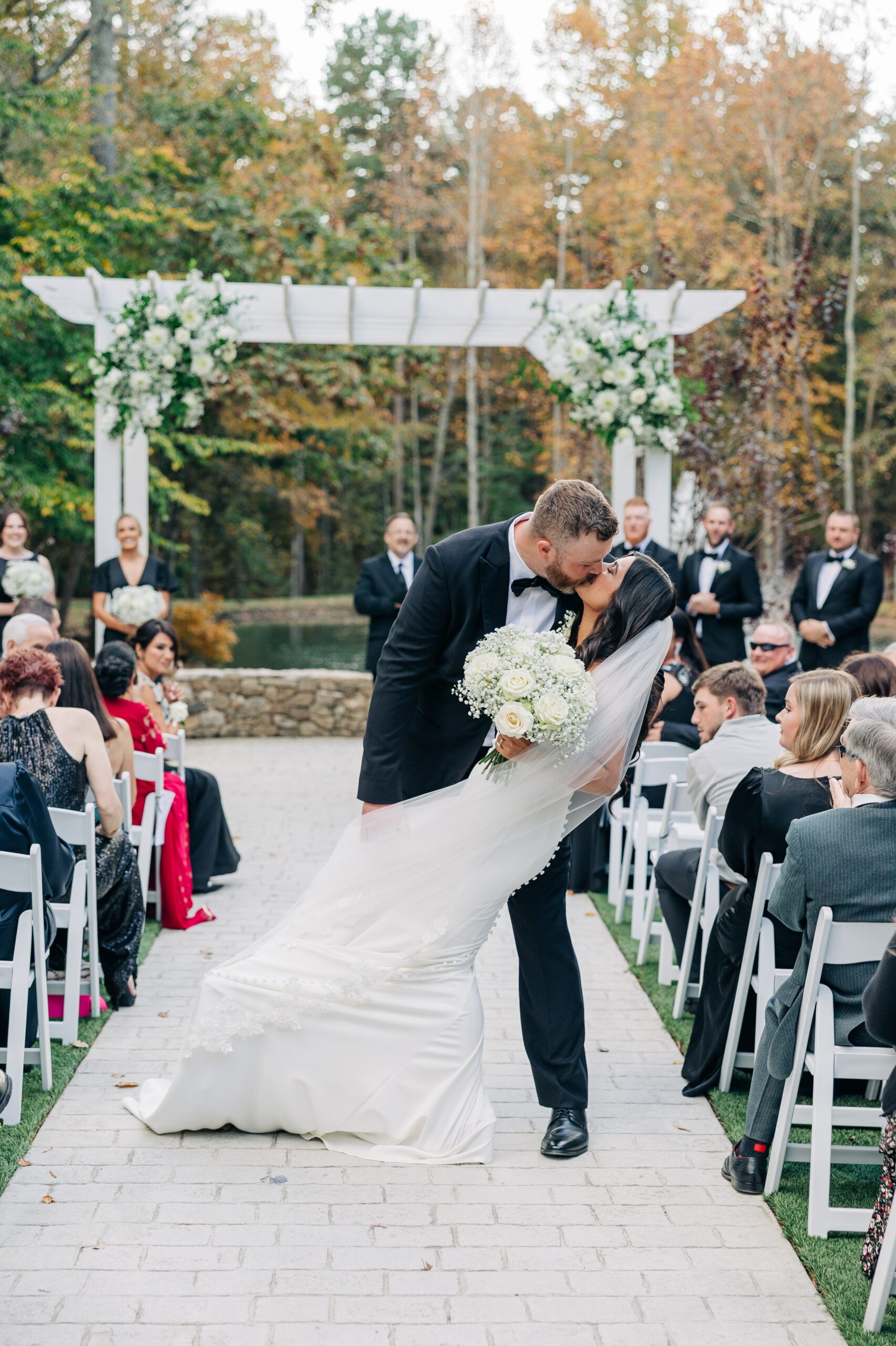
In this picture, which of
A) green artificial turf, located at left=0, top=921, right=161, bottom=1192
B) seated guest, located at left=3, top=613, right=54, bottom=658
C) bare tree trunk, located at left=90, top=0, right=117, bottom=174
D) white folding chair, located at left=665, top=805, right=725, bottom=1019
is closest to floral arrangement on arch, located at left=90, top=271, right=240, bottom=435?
seated guest, located at left=3, top=613, right=54, bottom=658

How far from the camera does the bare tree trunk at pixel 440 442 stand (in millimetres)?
31844

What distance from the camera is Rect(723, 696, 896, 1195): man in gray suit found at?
3182 millimetres

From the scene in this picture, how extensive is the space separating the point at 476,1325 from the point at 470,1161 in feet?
2.77

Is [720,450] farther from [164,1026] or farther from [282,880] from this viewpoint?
[164,1026]

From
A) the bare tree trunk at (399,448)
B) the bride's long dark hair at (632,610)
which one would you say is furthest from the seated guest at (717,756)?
the bare tree trunk at (399,448)

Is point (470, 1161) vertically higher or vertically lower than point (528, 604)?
lower

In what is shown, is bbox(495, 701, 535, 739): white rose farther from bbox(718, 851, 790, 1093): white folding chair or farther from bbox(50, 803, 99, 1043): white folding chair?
bbox(50, 803, 99, 1043): white folding chair

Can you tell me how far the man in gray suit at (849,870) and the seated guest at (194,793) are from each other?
3.92 m

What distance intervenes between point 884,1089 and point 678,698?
4457 millimetres

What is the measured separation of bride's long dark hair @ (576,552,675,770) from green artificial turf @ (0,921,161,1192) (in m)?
2.13

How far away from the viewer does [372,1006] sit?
12.2 ft

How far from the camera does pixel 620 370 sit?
368 inches

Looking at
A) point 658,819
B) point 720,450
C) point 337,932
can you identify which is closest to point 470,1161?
point 337,932

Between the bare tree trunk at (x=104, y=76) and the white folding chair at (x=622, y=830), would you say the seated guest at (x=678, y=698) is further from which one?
the bare tree trunk at (x=104, y=76)
